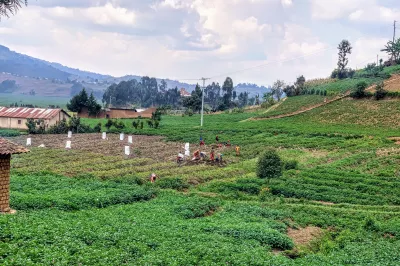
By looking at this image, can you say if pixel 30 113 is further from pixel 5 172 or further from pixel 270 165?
pixel 5 172

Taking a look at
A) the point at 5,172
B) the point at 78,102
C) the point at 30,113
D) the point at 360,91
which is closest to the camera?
the point at 5,172

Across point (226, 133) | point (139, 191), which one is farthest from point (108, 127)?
point (139, 191)

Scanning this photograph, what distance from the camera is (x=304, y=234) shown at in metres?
22.8

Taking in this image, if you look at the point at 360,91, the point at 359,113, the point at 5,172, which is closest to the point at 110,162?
the point at 5,172

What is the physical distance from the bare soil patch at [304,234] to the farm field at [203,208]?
0.18 ft

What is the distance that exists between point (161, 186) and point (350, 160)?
1863 centimetres

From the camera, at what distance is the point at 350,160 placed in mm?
42531

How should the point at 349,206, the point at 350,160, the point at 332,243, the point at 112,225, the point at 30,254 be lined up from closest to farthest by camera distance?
the point at 30,254, the point at 112,225, the point at 332,243, the point at 349,206, the point at 350,160

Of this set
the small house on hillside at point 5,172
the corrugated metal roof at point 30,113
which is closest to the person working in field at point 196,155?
the small house on hillside at point 5,172

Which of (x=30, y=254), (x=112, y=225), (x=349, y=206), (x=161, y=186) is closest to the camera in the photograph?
(x=30, y=254)

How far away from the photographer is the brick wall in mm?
21281

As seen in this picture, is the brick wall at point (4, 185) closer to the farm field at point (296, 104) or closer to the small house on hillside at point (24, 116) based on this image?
the small house on hillside at point (24, 116)

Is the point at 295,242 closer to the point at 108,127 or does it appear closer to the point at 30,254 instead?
the point at 30,254

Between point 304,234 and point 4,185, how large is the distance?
45.9 feet
